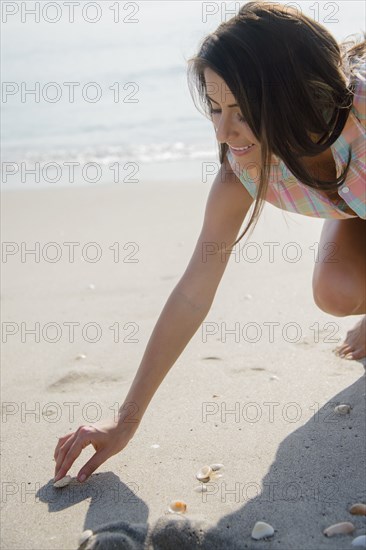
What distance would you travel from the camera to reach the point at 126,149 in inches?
331

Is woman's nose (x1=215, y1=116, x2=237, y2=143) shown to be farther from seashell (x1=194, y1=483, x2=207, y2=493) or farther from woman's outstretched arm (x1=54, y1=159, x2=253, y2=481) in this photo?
seashell (x1=194, y1=483, x2=207, y2=493)

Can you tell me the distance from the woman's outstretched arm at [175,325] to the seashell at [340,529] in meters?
0.62

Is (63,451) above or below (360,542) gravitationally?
below

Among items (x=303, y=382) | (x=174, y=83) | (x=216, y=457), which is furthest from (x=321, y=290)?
(x=174, y=83)

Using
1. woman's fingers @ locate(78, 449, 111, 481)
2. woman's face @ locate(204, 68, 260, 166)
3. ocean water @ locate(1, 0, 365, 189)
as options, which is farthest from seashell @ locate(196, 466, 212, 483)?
ocean water @ locate(1, 0, 365, 189)

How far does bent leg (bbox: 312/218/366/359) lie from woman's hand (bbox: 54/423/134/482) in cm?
84

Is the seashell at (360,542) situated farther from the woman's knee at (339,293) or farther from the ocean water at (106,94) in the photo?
the ocean water at (106,94)

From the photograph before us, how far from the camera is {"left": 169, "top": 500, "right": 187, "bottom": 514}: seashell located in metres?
1.93

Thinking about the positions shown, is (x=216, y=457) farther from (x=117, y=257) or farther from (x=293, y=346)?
(x=117, y=257)

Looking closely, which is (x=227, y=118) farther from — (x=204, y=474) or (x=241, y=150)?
(x=204, y=474)

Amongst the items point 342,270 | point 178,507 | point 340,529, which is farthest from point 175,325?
point 340,529

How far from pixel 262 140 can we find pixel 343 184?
11.0 inches

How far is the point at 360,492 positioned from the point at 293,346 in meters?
1.05

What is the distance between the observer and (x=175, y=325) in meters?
2.22
